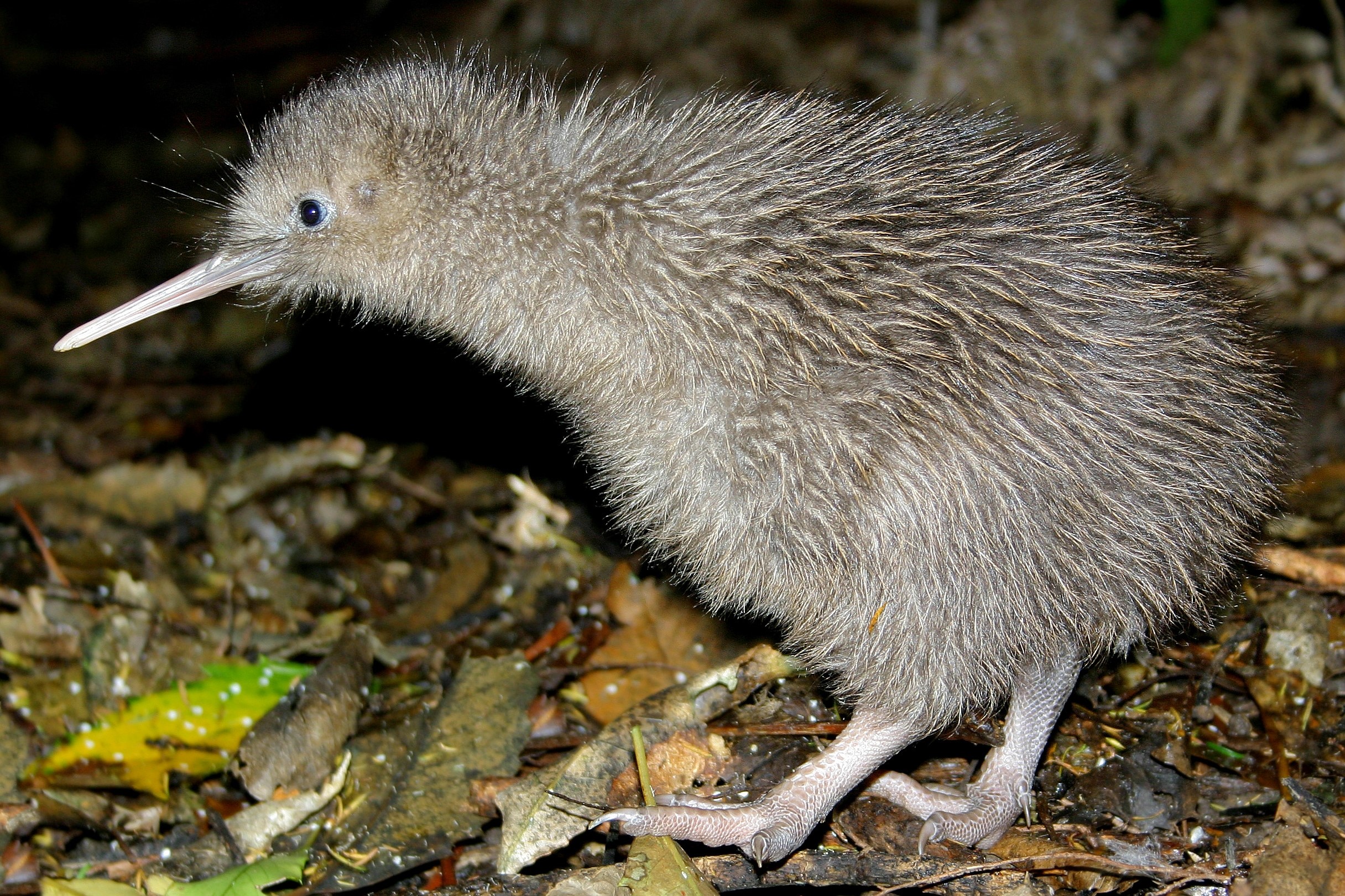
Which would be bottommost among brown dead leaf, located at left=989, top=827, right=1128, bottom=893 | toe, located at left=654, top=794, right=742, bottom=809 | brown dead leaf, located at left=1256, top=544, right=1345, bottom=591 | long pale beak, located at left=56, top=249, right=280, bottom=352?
toe, located at left=654, top=794, right=742, bottom=809

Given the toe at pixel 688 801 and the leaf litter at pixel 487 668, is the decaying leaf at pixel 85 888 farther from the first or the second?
the toe at pixel 688 801

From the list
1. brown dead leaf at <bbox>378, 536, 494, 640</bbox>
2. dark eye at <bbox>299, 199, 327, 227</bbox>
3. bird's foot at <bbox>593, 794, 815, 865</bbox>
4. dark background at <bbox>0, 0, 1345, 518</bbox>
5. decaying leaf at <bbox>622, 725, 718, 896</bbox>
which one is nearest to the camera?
decaying leaf at <bbox>622, 725, 718, 896</bbox>

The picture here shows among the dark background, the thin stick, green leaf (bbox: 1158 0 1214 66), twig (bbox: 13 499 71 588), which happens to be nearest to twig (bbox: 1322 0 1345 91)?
the dark background

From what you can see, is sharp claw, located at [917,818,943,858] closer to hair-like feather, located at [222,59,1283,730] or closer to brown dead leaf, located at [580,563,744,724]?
hair-like feather, located at [222,59,1283,730]

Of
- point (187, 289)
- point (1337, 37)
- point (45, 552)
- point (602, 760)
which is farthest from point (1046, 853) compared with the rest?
point (1337, 37)

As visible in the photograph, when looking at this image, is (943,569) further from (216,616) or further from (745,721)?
(216,616)

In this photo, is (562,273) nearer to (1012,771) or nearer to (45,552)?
(1012,771)
